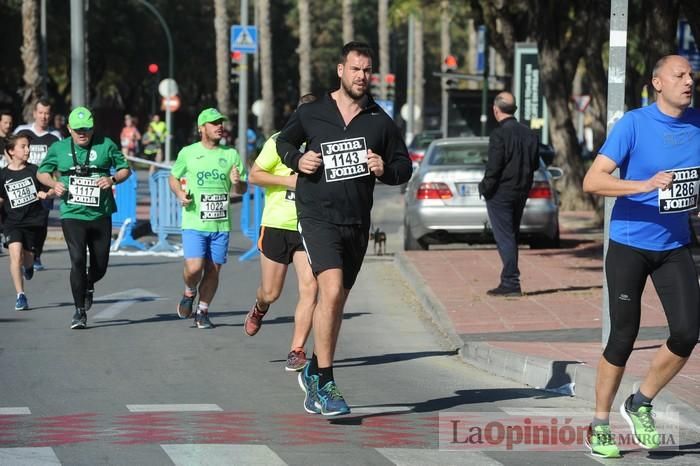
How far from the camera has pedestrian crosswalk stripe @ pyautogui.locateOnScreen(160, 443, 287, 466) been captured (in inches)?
268

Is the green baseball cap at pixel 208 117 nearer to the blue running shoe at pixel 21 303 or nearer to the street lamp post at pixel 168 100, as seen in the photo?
the blue running shoe at pixel 21 303

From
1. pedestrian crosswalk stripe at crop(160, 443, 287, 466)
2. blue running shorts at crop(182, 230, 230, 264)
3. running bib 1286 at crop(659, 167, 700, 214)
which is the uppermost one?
running bib 1286 at crop(659, 167, 700, 214)

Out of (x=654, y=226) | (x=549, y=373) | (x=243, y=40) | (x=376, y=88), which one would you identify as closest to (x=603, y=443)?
(x=654, y=226)

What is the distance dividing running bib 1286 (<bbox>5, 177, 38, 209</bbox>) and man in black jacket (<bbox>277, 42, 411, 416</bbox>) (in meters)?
6.60

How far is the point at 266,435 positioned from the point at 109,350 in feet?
12.2

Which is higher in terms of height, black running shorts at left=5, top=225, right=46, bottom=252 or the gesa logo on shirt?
the gesa logo on shirt

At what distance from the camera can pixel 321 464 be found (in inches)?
268

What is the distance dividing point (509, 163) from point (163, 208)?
7.50 metres

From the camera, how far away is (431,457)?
702cm

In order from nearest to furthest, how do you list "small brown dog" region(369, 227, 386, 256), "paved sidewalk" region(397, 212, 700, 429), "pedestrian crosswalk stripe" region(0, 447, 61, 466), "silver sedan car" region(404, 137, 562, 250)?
"pedestrian crosswalk stripe" region(0, 447, 61, 466) < "paved sidewalk" region(397, 212, 700, 429) < "silver sedan car" region(404, 137, 562, 250) < "small brown dog" region(369, 227, 386, 256)

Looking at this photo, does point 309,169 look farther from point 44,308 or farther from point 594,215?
point 594,215

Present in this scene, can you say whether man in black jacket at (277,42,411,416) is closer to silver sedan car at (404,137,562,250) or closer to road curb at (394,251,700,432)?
road curb at (394,251,700,432)

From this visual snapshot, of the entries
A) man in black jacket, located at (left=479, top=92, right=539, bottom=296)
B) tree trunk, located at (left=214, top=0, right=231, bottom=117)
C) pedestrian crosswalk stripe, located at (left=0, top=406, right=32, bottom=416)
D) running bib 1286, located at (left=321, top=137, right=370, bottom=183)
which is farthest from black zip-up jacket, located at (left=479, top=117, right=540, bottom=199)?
tree trunk, located at (left=214, top=0, right=231, bottom=117)

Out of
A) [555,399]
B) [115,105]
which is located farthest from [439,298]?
[115,105]
